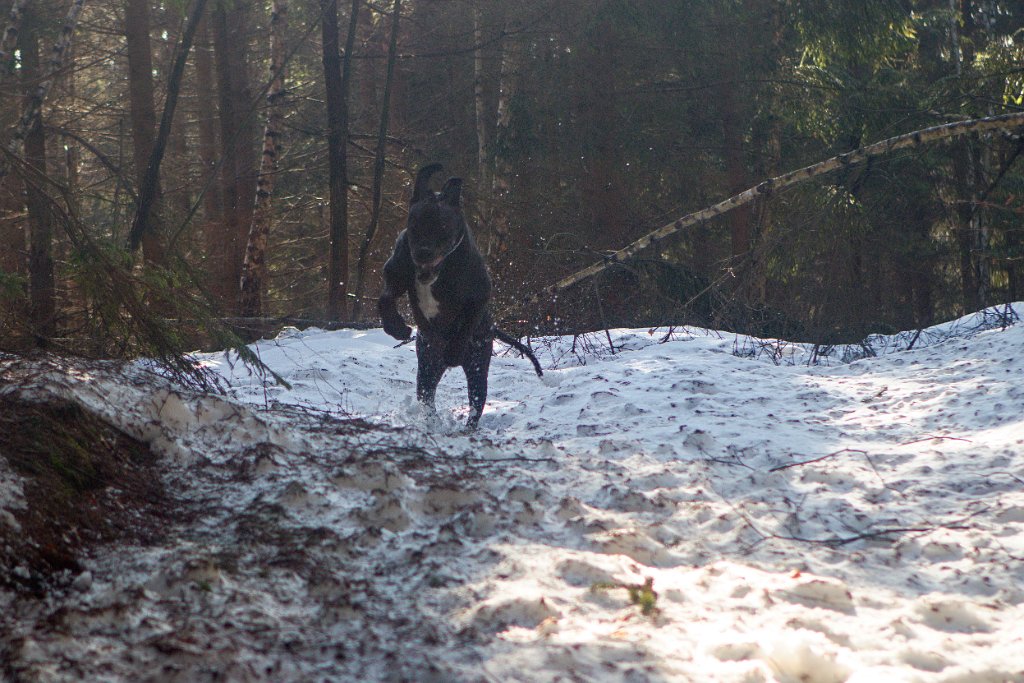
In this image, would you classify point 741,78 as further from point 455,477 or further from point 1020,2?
point 455,477

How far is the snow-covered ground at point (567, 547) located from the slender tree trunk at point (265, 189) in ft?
26.1

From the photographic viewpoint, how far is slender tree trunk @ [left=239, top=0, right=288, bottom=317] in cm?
1471

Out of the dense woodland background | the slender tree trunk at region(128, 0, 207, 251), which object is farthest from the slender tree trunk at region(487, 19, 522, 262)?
the slender tree trunk at region(128, 0, 207, 251)

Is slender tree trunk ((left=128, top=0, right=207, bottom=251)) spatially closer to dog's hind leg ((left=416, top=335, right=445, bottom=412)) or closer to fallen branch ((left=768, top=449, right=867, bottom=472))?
dog's hind leg ((left=416, top=335, right=445, bottom=412))

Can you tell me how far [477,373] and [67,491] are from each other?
3399 mm

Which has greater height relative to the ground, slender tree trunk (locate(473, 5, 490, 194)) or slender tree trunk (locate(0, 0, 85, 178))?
slender tree trunk (locate(473, 5, 490, 194))

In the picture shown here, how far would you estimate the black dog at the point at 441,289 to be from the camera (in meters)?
6.14

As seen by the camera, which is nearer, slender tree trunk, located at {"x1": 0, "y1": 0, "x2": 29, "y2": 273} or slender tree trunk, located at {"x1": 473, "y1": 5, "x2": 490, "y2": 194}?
slender tree trunk, located at {"x1": 0, "y1": 0, "x2": 29, "y2": 273}

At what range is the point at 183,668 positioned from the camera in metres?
2.59

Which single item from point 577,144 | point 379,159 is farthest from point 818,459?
point 577,144

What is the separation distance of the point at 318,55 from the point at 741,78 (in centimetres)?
961

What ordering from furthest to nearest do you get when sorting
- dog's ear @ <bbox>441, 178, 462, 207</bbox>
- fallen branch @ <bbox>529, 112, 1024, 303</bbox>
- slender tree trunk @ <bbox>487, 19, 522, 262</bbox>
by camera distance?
slender tree trunk @ <bbox>487, 19, 522, 262</bbox> → fallen branch @ <bbox>529, 112, 1024, 303</bbox> → dog's ear @ <bbox>441, 178, 462, 207</bbox>

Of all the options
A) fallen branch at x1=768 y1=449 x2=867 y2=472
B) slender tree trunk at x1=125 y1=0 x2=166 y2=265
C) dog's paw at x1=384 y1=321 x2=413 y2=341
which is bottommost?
fallen branch at x1=768 y1=449 x2=867 y2=472

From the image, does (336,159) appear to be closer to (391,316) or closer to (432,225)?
(391,316)
